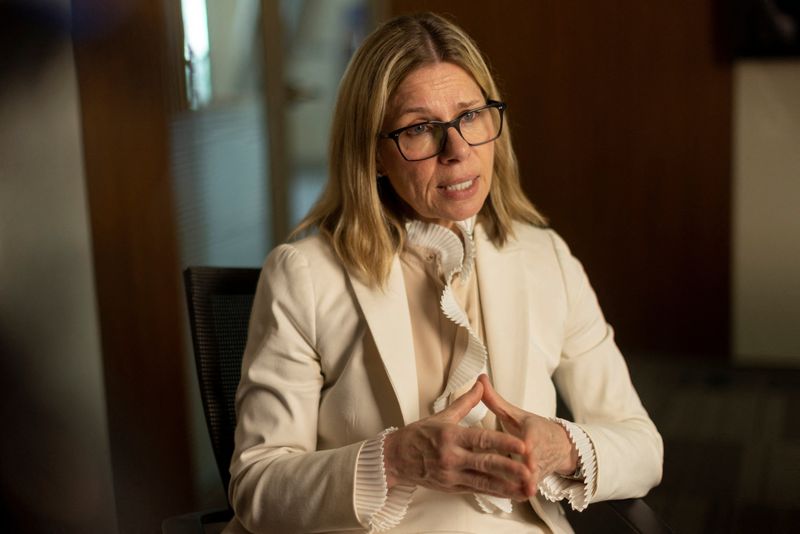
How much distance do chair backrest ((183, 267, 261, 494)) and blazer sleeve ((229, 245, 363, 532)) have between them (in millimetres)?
170

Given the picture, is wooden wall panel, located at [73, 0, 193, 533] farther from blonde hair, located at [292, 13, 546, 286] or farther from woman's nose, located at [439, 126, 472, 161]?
woman's nose, located at [439, 126, 472, 161]

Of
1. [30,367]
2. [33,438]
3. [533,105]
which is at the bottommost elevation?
[33,438]

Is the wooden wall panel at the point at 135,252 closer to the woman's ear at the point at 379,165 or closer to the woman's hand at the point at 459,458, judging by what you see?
the woman's ear at the point at 379,165

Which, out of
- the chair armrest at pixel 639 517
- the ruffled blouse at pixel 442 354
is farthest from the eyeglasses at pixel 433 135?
the chair armrest at pixel 639 517

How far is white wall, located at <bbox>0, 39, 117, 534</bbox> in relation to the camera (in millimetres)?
2334

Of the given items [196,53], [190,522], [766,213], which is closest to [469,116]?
[190,522]

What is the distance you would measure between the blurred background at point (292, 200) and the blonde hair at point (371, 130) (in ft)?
3.51

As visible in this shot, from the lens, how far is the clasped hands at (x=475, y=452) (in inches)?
51.1

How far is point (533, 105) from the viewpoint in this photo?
3793 mm

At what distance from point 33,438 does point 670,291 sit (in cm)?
254

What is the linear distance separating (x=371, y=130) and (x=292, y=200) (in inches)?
81.9

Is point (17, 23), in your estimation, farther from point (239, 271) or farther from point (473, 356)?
point (473, 356)

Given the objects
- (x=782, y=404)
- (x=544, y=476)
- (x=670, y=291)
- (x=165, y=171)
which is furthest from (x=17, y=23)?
(x=782, y=404)

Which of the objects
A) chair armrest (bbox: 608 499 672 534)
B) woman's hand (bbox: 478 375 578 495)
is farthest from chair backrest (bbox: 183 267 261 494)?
chair armrest (bbox: 608 499 672 534)
